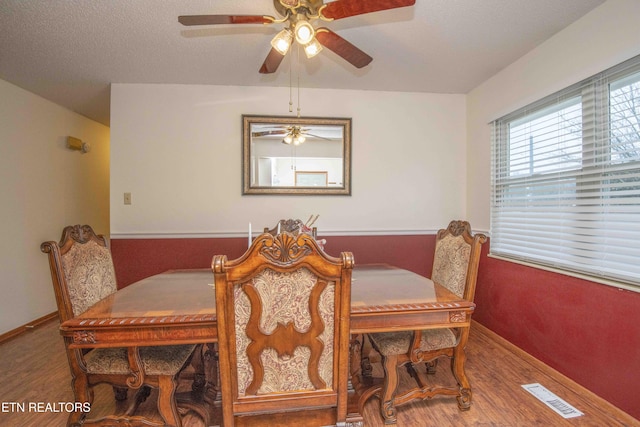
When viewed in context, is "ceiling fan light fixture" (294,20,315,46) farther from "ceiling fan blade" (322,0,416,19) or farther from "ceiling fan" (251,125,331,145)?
"ceiling fan" (251,125,331,145)

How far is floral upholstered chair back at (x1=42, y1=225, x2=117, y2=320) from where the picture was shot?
1.37m

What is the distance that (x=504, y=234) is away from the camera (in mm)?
2555

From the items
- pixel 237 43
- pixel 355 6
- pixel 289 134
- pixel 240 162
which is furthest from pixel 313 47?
pixel 240 162

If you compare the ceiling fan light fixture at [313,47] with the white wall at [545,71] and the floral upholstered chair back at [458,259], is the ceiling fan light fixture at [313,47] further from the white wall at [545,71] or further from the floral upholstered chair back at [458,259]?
the white wall at [545,71]

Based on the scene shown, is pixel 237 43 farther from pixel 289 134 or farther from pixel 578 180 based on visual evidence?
pixel 578 180

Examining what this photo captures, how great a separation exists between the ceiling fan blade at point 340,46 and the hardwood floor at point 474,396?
203cm

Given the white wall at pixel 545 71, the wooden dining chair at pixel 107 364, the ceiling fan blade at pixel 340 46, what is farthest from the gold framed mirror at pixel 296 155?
the wooden dining chair at pixel 107 364

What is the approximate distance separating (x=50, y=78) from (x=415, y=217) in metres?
3.69

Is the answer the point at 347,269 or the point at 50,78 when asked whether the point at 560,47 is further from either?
the point at 50,78

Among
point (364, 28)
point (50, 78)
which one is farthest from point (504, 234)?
point (50, 78)

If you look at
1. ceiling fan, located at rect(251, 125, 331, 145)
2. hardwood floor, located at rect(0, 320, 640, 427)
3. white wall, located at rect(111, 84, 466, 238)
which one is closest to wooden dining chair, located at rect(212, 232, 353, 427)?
hardwood floor, located at rect(0, 320, 640, 427)

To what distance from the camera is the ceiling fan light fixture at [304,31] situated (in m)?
1.39

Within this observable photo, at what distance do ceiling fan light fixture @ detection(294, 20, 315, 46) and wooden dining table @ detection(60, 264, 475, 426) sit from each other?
1285mm

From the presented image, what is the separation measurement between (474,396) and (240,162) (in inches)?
103
